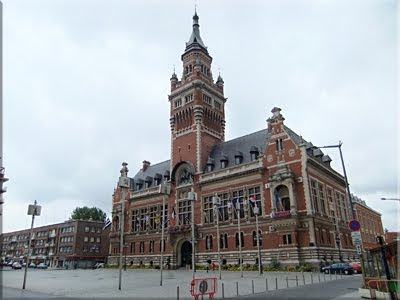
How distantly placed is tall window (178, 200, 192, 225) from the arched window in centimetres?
1686

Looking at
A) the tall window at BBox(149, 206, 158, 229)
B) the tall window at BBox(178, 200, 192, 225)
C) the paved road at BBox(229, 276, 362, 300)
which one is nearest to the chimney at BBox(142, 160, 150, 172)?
the tall window at BBox(149, 206, 158, 229)

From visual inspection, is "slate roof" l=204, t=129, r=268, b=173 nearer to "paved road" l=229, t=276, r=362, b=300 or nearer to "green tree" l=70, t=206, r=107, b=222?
"paved road" l=229, t=276, r=362, b=300

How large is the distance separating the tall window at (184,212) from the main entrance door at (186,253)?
3.75m

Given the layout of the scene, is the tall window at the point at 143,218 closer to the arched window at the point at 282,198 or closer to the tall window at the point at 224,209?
the tall window at the point at 224,209

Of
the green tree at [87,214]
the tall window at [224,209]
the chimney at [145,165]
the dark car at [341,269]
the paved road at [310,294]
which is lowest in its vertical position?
the paved road at [310,294]

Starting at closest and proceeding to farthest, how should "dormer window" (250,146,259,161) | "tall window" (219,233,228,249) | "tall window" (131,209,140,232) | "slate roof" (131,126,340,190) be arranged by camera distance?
"tall window" (219,233,228,249) → "dormer window" (250,146,259,161) → "slate roof" (131,126,340,190) → "tall window" (131,209,140,232)

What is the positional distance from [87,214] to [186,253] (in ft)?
198

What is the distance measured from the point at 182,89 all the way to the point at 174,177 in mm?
17670

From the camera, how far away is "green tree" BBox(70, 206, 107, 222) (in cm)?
10344

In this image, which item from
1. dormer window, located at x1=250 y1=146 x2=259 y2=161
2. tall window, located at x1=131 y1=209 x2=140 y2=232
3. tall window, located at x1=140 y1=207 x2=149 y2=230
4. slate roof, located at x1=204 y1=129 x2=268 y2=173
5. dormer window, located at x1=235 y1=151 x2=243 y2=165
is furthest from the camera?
tall window, located at x1=131 y1=209 x2=140 y2=232

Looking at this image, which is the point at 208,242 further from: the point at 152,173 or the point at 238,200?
the point at 152,173

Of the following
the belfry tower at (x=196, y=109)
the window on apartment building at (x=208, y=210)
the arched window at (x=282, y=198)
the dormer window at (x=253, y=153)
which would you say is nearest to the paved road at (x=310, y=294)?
the arched window at (x=282, y=198)

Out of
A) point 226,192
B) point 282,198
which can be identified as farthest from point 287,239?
point 226,192

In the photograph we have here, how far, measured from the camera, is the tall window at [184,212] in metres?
55.4
